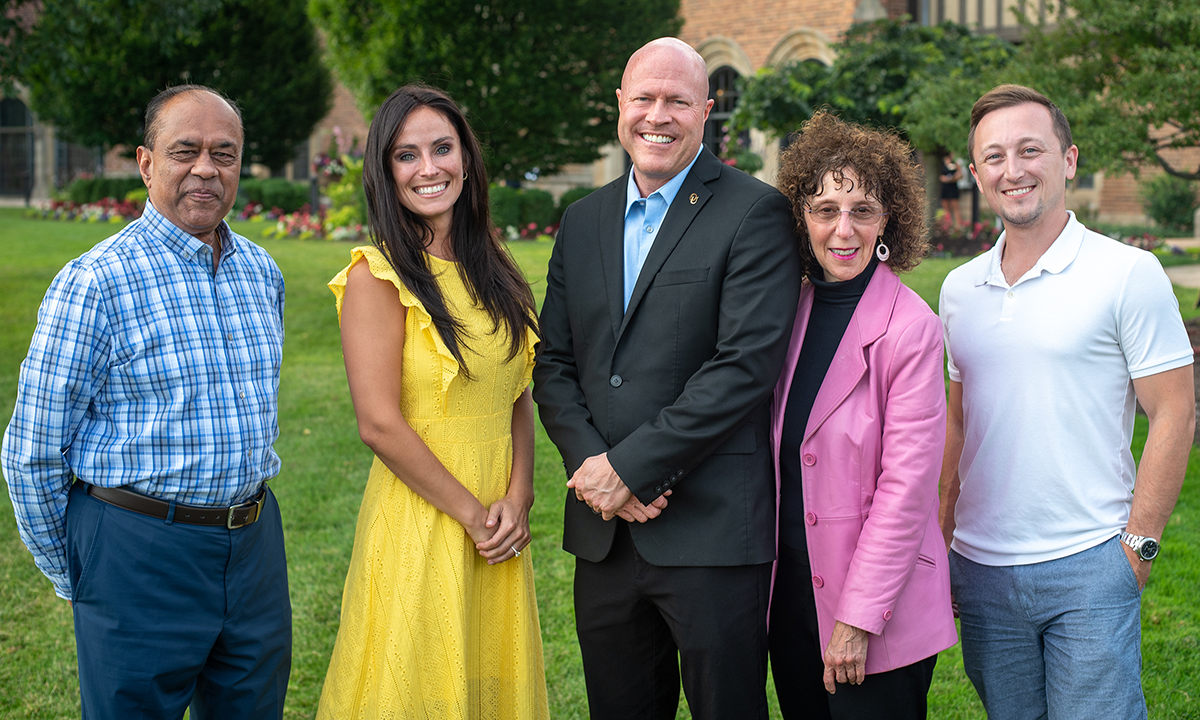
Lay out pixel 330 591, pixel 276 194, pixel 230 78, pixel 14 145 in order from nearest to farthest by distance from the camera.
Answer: pixel 330 591 → pixel 230 78 → pixel 276 194 → pixel 14 145

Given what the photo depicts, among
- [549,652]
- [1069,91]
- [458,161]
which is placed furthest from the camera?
[1069,91]

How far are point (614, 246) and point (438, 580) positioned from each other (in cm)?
109

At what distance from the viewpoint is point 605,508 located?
2.53 meters

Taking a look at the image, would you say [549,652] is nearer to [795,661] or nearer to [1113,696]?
[795,661]

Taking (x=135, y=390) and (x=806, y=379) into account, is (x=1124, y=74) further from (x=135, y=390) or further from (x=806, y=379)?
(x=135, y=390)

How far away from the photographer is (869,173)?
2418mm

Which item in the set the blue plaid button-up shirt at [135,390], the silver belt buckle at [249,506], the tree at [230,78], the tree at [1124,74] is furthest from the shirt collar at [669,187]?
the tree at [230,78]

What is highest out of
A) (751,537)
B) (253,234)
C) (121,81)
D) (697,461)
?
(121,81)

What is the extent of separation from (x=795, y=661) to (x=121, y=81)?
74.2 ft

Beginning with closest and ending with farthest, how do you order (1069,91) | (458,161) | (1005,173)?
(1005,173)
(458,161)
(1069,91)

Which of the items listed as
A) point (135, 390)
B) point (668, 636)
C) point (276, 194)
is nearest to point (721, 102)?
point (276, 194)

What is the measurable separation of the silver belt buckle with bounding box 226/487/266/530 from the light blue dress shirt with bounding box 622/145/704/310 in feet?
3.82

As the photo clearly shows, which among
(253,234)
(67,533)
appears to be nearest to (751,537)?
(67,533)

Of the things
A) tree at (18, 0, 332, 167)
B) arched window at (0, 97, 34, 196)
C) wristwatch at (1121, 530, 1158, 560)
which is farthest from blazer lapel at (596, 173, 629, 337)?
arched window at (0, 97, 34, 196)
